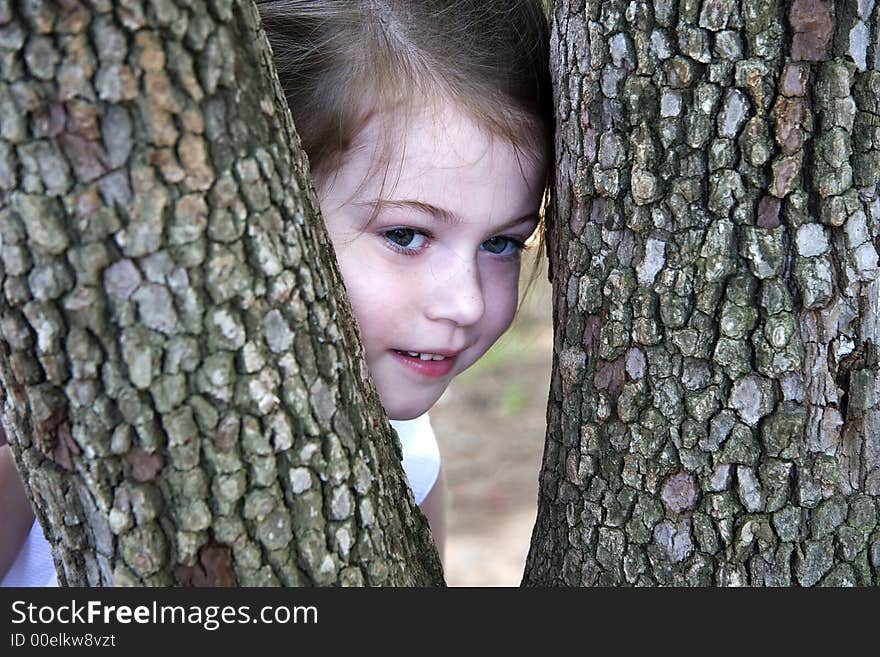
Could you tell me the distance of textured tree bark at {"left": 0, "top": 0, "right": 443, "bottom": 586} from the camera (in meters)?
0.98

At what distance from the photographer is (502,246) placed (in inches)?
80.0

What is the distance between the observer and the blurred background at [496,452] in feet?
15.1

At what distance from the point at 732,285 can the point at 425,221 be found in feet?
2.24

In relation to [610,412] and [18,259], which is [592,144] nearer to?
[610,412]

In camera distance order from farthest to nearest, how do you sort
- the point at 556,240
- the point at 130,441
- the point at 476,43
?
the point at 476,43 → the point at 556,240 → the point at 130,441

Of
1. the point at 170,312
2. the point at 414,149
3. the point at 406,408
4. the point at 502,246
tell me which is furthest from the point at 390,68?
the point at 170,312

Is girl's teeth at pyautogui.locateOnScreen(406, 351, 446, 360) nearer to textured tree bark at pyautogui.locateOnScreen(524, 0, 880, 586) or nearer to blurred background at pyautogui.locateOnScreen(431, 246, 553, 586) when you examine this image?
textured tree bark at pyautogui.locateOnScreen(524, 0, 880, 586)

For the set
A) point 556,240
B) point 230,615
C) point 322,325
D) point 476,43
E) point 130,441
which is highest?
point 476,43

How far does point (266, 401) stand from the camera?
3.65 feet

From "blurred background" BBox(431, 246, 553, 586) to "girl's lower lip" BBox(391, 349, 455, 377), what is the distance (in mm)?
1529

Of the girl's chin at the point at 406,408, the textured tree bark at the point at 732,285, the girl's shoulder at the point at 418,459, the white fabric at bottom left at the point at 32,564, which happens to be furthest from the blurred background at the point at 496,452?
→ the textured tree bark at the point at 732,285

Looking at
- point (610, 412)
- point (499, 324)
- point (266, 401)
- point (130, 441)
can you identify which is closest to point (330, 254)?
point (266, 401)

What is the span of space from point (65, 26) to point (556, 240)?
0.82 meters

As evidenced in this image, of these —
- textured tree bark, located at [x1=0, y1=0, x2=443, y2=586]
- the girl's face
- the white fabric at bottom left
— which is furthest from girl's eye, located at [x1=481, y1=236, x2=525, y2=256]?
the white fabric at bottom left
